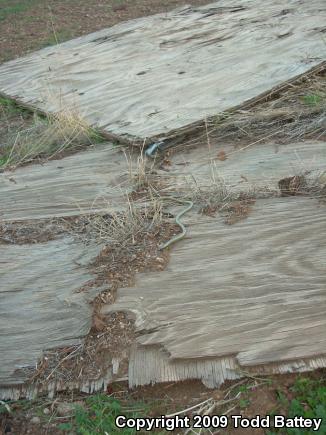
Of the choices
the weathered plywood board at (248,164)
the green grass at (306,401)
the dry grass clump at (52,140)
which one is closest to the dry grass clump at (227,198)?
the weathered plywood board at (248,164)

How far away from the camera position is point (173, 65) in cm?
453

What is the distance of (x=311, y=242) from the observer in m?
2.41

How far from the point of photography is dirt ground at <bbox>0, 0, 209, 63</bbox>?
21.3ft

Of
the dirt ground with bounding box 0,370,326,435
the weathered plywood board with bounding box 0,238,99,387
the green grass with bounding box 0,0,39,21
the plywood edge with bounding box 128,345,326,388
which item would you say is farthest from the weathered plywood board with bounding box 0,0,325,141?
the green grass with bounding box 0,0,39,21

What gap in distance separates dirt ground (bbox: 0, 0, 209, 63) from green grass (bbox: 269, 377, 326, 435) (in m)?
5.09

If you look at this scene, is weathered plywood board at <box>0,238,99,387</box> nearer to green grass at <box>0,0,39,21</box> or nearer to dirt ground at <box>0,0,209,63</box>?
dirt ground at <box>0,0,209,63</box>

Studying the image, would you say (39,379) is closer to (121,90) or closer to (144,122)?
(144,122)

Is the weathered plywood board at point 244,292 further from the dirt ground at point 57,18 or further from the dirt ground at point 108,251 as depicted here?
the dirt ground at point 57,18

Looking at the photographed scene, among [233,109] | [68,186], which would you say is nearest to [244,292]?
[68,186]

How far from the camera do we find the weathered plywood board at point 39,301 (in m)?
2.18

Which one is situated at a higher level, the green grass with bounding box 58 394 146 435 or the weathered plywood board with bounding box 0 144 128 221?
the green grass with bounding box 58 394 146 435

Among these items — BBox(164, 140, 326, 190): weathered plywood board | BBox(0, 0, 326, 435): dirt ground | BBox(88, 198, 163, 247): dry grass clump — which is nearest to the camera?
BBox(0, 0, 326, 435): dirt ground

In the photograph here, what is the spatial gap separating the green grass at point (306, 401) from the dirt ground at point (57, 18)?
5.09 metres

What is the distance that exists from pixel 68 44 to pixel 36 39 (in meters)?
1.06
